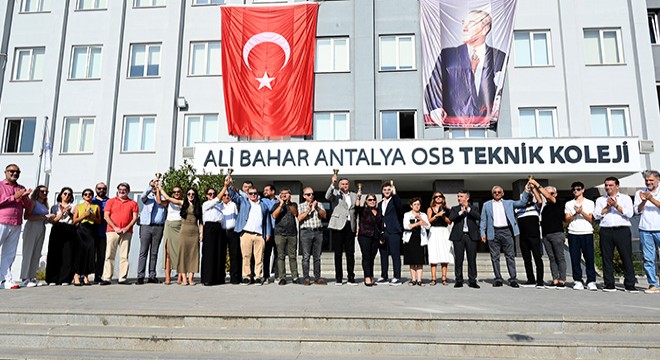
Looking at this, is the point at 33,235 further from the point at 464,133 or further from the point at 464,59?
the point at 464,59

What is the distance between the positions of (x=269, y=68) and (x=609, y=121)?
42.4 feet

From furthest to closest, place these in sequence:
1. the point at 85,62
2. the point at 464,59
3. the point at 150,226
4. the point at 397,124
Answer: the point at 85,62
the point at 397,124
the point at 464,59
the point at 150,226

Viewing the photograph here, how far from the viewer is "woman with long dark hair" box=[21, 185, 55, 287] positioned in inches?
334

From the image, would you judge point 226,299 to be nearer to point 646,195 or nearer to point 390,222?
point 390,222

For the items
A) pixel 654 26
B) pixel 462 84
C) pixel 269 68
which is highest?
pixel 654 26

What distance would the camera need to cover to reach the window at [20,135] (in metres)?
19.1

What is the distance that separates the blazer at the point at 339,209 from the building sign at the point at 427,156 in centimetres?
656

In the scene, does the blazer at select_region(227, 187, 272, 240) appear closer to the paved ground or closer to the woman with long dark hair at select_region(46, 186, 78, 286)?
the paved ground

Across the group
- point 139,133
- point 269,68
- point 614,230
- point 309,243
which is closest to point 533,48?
point 269,68

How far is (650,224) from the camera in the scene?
789 cm

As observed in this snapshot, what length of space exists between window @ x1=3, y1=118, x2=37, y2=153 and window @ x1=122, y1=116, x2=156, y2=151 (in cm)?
401

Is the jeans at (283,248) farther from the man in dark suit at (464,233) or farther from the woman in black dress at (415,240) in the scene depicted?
the man in dark suit at (464,233)

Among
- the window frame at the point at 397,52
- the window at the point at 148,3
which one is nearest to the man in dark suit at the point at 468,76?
the window frame at the point at 397,52

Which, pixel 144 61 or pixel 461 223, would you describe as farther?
pixel 144 61
